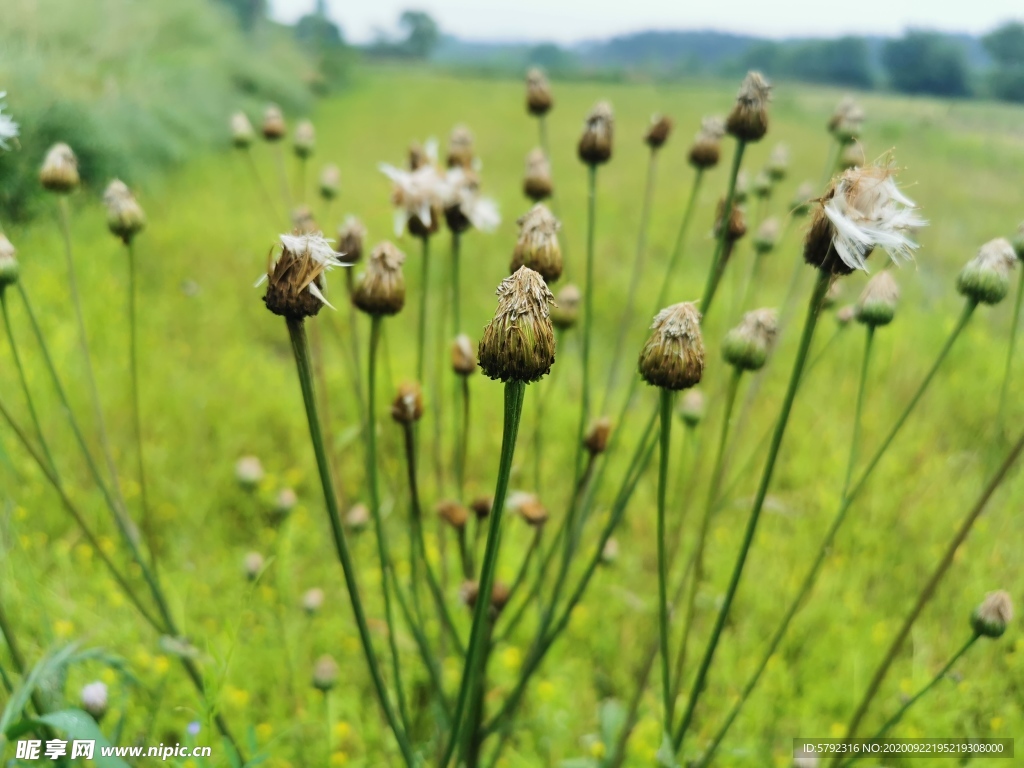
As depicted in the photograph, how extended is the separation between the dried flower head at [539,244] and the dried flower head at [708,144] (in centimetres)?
45

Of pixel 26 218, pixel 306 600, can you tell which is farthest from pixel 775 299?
pixel 26 218

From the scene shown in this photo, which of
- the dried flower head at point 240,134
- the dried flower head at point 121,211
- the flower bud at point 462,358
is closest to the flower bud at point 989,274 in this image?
the flower bud at point 462,358

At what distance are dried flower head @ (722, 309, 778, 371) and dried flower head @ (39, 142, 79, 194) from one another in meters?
0.94

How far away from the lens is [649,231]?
4.33m

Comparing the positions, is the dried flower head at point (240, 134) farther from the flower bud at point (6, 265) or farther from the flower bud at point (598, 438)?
the flower bud at point (598, 438)

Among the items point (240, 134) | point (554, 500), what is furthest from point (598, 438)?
point (240, 134)

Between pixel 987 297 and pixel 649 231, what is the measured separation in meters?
3.60

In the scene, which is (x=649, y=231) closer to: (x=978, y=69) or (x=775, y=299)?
(x=775, y=299)

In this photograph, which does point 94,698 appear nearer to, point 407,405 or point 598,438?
point 407,405

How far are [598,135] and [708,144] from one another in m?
0.18

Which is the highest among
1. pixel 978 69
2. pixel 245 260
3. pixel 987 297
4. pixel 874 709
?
pixel 978 69

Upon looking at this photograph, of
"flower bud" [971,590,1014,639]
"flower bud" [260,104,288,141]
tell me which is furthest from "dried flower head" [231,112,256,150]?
"flower bud" [971,590,1014,639]

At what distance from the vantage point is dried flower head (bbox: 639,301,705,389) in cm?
60

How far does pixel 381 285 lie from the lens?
0.75 m
